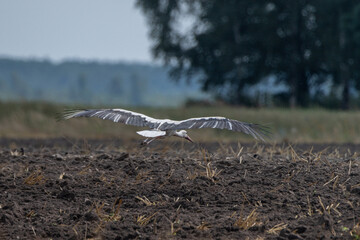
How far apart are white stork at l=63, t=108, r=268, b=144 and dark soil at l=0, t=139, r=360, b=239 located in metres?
0.55

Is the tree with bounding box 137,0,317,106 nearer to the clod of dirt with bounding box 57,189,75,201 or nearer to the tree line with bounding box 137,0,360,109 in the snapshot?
the tree line with bounding box 137,0,360,109

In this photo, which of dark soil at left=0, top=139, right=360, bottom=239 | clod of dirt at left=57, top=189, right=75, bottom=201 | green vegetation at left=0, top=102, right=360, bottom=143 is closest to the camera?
dark soil at left=0, top=139, right=360, bottom=239

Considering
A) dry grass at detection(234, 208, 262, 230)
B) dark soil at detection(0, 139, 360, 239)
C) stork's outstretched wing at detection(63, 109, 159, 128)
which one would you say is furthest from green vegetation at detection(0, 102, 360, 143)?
dry grass at detection(234, 208, 262, 230)

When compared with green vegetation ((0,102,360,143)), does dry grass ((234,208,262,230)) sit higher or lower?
higher

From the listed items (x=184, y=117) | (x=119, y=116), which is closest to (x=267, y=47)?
(x=184, y=117)

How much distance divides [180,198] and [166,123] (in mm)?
1140

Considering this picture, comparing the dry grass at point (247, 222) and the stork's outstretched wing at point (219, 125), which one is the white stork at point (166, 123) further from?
the dry grass at point (247, 222)

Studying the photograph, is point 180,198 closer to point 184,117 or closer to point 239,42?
point 184,117

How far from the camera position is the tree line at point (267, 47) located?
32094 millimetres

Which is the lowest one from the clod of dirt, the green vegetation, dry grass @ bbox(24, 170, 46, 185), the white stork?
the green vegetation

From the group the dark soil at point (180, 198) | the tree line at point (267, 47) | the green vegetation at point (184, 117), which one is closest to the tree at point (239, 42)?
the tree line at point (267, 47)

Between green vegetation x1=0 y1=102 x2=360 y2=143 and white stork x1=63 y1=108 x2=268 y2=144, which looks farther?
green vegetation x1=0 y1=102 x2=360 y2=143

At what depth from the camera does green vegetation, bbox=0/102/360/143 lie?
1834 centimetres

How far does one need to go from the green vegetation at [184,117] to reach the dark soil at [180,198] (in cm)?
888
